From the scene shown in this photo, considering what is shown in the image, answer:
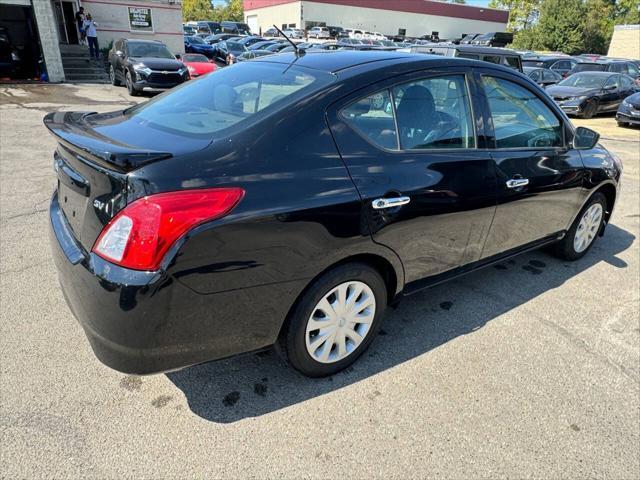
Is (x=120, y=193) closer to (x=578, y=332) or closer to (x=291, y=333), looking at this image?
(x=291, y=333)

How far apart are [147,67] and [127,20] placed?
10.5 metres

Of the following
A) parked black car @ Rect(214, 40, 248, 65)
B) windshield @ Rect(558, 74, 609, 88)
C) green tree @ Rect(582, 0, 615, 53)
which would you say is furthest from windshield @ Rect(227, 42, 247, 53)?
green tree @ Rect(582, 0, 615, 53)

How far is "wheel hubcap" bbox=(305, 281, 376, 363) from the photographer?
8.02 feet

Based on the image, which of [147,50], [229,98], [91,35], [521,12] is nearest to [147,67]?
[147,50]

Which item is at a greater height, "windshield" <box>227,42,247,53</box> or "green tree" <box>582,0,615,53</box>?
"green tree" <box>582,0,615,53</box>

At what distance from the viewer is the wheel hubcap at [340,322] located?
2445 mm

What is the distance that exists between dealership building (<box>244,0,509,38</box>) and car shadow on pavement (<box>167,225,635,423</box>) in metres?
57.7

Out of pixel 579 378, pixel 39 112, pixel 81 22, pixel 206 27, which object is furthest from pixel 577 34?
pixel 579 378

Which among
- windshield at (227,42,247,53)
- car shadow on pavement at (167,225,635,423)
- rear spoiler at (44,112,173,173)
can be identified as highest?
rear spoiler at (44,112,173,173)

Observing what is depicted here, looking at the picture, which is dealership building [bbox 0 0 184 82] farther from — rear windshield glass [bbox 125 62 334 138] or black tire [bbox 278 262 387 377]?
black tire [bbox 278 262 387 377]

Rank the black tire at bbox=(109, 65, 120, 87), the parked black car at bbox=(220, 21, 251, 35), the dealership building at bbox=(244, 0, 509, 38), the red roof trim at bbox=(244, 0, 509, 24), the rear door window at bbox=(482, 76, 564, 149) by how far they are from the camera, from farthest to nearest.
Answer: the red roof trim at bbox=(244, 0, 509, 24) < the dealership building at bbox=(244, 0, 509, 38) < the parked black car at bbox=(220, 21, 251, 35) < the black tire at bbox=(109, 65, 120, 87) < the rear door window at bbox=(482, 76, 564, 149)

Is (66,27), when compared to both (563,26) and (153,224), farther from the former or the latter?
(563,26)

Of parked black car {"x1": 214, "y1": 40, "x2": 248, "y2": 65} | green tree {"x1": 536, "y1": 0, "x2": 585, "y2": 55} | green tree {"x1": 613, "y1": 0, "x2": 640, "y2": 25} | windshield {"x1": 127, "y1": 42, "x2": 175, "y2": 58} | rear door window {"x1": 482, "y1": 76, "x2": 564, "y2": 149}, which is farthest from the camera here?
green tree {"x1": 613, "y1": 0, "x2": 640, "y2": 25}

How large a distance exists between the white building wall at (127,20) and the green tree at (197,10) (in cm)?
4770
